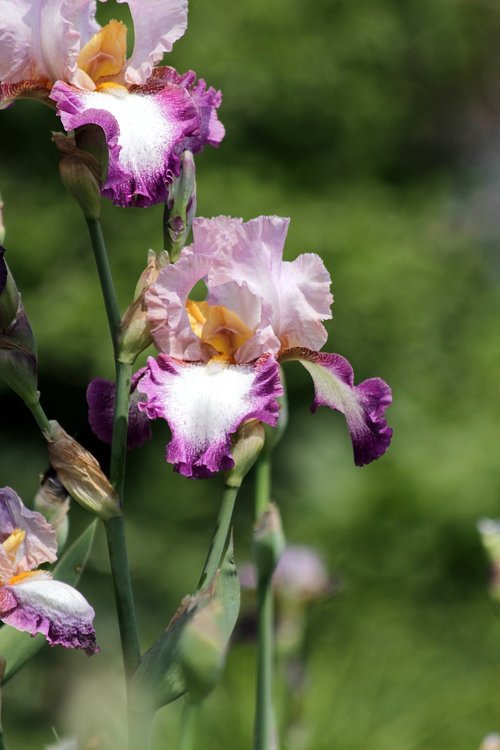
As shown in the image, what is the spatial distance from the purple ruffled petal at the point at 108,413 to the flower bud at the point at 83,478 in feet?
0.08

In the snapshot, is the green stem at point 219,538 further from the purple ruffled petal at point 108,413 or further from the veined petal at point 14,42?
the veined petal at point 14,42

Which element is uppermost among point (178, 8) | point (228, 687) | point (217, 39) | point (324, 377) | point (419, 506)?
point (217, 39)

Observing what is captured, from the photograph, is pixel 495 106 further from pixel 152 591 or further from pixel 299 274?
pixel 299 274

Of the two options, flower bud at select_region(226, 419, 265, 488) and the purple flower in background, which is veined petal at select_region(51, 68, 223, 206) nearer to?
flower bud at select_region(226, 419, 265, 488)

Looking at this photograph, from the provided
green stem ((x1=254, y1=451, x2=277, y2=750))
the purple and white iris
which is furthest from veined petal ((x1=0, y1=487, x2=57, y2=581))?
green stem ((x1=254, y1=451, x2=277, y2=750))

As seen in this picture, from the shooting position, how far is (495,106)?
3.51m

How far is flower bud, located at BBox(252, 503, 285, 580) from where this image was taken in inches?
20.1

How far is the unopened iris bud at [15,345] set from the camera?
1.67ft

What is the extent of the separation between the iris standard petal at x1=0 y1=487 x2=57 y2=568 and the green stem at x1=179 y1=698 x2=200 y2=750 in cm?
10

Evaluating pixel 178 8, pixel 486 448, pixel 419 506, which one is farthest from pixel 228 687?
pixel 178 8

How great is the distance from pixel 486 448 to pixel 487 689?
66 cm

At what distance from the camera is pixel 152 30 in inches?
21.6

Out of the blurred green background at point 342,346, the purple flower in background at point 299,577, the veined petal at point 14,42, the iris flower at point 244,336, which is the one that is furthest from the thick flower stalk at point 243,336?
the blurred green background at point 342,346

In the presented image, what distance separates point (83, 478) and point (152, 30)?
222mm
